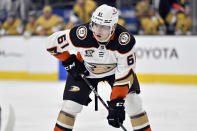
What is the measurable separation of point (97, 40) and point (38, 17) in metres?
7.87

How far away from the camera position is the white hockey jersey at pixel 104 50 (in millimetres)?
4074

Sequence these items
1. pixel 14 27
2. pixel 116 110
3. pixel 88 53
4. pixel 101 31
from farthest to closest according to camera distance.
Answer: pixel 14 27
pixel 88 53
pixel 116 110
pixel 101 31

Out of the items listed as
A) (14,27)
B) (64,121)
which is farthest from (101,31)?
(14,27)

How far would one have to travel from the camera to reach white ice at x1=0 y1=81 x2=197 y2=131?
587 centimetres

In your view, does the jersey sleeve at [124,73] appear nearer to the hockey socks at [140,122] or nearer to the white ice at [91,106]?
the hockey socks at [140,122]

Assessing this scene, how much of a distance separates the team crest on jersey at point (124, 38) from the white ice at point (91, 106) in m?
1.80

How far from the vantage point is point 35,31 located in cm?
1159

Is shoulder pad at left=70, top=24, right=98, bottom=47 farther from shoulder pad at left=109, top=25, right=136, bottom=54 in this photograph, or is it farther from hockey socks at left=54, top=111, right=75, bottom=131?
hockey socks at left=54, top=111, right=75, bottom=131

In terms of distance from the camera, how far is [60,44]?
436 cm

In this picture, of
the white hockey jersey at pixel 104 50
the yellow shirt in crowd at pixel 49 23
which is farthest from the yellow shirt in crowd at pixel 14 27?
the white hockey jersey at pixel 104 50

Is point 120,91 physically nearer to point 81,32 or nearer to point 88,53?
point 88,53

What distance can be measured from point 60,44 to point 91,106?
3150 mm

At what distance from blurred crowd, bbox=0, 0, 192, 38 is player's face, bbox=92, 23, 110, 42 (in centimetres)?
611

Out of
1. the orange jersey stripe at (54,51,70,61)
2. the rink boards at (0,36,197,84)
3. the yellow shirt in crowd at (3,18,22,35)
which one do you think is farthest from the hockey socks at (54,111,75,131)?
the yellow shirt in crowd at (3,18,22,35)
